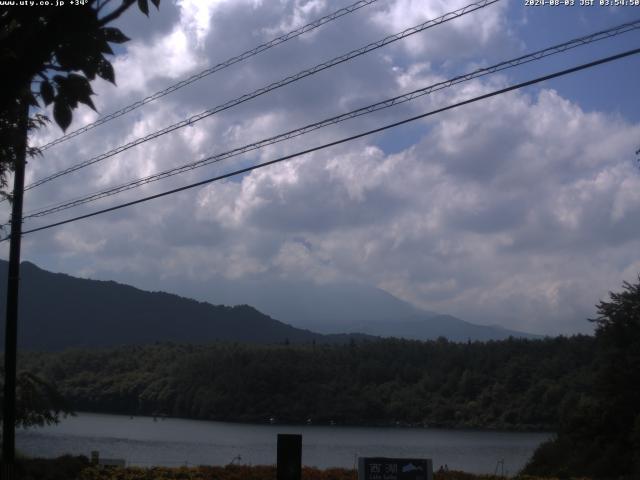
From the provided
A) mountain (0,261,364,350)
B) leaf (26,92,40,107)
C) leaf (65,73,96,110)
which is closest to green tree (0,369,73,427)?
leaf (26,92,40,107)

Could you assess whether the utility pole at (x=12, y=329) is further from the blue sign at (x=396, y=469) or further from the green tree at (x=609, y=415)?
the green tree at (x=609, y=415)

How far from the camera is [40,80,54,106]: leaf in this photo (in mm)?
7039

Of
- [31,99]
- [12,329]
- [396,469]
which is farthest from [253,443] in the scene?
[31,99]

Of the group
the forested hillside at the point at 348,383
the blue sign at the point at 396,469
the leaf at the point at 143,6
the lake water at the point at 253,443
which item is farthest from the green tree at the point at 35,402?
the forested hillside at the point at 348,383

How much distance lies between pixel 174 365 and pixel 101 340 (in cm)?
9764

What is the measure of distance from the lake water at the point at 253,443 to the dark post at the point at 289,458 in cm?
1212

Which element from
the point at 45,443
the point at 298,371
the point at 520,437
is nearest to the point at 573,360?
the point at 520,437

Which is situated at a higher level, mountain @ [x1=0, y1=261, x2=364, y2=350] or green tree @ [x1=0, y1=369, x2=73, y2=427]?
mountain @ [x1=0, y1=261, x2=364, y2=350]

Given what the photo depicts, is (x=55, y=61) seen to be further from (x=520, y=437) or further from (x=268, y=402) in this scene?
(x=268, y=402)

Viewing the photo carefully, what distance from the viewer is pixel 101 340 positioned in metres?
174

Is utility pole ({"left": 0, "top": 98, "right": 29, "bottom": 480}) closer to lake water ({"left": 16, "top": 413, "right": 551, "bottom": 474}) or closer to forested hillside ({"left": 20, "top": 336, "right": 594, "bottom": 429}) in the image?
lake water ({"left": 16, "top": 413, "right": 551, "bottom": 474})

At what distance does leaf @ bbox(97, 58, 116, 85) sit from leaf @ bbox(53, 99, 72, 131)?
44cm

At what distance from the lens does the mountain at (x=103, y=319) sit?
165500mm

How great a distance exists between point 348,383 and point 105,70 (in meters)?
64.6
